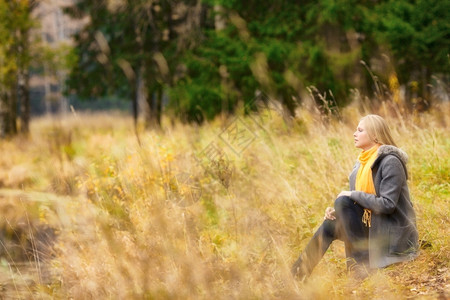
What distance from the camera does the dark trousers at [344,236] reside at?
3.65m

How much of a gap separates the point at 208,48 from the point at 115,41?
184 inches

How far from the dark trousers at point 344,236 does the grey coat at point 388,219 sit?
0.10 m

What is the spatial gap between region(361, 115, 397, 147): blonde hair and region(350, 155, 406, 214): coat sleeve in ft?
0.48

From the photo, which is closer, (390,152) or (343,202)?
(390,152)

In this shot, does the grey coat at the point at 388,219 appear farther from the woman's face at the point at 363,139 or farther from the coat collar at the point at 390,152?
the woman's face at the point at 363,139

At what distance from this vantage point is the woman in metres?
3.49

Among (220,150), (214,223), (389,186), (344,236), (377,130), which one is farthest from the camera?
(220,150)

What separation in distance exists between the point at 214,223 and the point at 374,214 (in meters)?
2.05

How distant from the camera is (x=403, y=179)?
349 centimetres

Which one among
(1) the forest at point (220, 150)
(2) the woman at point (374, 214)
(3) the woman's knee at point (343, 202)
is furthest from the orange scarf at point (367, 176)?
(1) the forest at point (220, 150)

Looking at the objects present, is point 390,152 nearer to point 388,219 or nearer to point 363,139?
point 363,139

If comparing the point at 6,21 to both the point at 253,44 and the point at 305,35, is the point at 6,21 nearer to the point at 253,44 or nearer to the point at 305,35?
the point at 253,44

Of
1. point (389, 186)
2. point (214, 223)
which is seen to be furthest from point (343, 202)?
point (214, 223)

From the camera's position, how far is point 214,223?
17.5 feet
